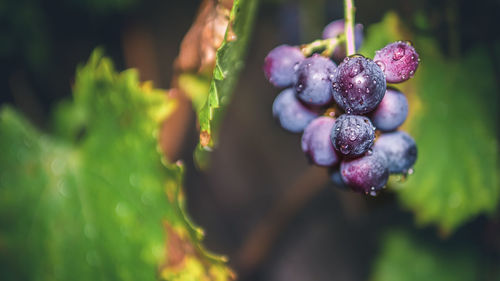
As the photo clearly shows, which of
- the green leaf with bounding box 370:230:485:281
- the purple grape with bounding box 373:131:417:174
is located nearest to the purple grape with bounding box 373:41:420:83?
the purple grape with bounding box 373:131:417:174

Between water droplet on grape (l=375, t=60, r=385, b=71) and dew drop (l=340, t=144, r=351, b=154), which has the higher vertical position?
water droplet on grape (l=375, t=60, r=385, b=71)

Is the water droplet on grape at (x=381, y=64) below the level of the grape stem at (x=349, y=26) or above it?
below

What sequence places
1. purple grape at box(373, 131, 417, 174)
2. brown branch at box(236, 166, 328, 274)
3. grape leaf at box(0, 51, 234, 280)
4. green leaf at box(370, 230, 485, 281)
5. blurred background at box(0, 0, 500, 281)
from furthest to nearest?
brown branch at box(236, 166, 328, 274), green leaf at box(370, 230, 485, 281), blurred background at box(0, 0, 500, 281), grape leaf at box(0, 51, 234, 280), purple grape at box(373, 131, 417, 174)

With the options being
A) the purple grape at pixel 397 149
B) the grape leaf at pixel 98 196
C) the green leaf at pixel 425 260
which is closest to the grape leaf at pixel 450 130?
the green leaf at pixel 425 260

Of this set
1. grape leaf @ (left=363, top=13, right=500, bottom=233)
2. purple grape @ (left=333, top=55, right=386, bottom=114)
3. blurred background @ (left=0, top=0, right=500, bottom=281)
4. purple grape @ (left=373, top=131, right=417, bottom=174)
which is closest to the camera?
purple grape @ (left=333, top=55, right=386, bottom=114)

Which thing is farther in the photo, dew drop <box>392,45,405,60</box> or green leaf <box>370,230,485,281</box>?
green leaf <box>370,230,485,281</box>

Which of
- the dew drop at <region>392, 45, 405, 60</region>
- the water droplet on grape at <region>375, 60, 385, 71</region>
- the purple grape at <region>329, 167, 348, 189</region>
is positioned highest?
the dew drop at <region>392, 45, 405, 60</region>

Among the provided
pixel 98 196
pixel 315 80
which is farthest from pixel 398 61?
pixel 98 196

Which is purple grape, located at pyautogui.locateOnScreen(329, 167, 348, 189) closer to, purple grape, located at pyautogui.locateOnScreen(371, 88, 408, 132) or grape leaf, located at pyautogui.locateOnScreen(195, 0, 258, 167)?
purple grape, located at pyautogui.locateOnScreen(371, 88, 408, 132)

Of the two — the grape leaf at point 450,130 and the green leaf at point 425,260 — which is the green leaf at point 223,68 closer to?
the grape leaf at point 450,130
